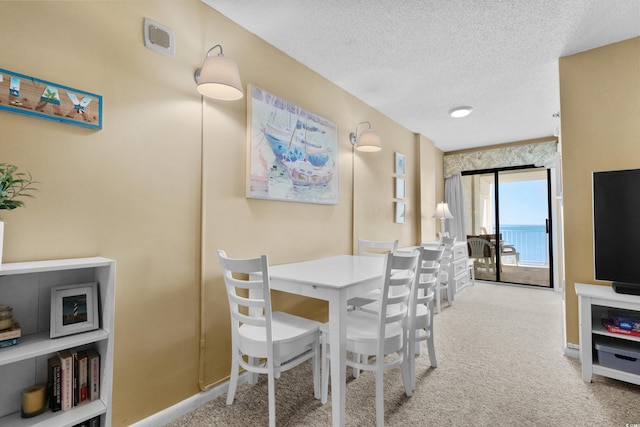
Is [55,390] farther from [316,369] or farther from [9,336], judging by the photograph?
[316,369]

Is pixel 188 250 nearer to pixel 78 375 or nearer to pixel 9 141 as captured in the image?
pixel 78 375

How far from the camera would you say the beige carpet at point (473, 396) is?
1.73 meters

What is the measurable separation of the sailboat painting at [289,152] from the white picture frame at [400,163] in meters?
1.50

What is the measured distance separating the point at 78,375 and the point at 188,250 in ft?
2.52

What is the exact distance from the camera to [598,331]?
7.00 ft

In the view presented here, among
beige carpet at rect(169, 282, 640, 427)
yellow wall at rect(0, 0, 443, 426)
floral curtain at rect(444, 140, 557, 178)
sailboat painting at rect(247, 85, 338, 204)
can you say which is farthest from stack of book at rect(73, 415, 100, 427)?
floral curtain at rect(444, 140, 557, 178)

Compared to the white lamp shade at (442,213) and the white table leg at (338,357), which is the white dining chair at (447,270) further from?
the white table leg at (338,357)

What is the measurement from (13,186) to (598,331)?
11.3ft

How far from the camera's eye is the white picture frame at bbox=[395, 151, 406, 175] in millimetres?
4242

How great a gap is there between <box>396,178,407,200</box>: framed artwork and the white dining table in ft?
7.39

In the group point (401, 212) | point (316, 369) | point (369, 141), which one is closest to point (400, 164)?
point (401, 212)

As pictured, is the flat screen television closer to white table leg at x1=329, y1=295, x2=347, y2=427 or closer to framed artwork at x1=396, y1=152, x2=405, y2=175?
white table leg at x1=329, y1=295, x2=347, y2=427

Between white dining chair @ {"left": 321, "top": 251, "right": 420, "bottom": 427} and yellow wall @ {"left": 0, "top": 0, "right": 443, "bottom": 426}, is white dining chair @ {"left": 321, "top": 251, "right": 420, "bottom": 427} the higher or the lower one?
the lower one

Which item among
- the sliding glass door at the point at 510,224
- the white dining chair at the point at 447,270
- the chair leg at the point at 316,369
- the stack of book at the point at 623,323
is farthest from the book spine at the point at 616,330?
the sliding glass door at the point at 510,224
